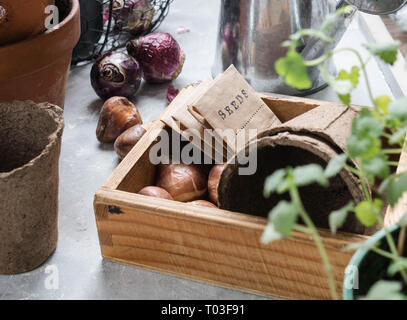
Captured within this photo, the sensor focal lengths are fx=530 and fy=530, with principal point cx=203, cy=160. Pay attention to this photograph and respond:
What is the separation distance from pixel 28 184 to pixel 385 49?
407 mm

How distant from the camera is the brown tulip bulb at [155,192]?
663 millimetres

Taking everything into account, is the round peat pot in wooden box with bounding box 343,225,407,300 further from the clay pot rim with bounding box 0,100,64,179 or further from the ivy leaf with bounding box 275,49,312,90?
the clay pot rim with bounding box 0,100,64,179

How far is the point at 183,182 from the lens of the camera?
2.31 feet

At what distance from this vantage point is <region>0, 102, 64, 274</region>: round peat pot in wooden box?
1.91 feet

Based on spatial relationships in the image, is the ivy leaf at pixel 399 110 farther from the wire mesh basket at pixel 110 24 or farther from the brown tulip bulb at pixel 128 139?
the wire mesh basket at pixel 110 24

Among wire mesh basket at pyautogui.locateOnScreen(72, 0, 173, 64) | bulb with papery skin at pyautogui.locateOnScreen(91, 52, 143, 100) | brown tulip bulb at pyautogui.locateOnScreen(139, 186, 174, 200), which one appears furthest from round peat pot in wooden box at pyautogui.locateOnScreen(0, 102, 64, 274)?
wire mesh basket at pyautogui.locateOnScreen(72, 0, 173, 64)

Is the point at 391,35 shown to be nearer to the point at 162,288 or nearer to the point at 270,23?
the point at 270,23

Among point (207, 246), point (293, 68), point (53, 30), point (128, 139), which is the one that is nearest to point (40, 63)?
point (53, 30)

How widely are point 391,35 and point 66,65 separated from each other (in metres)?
0.73

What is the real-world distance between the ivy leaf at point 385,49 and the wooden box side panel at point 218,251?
9.7 inches

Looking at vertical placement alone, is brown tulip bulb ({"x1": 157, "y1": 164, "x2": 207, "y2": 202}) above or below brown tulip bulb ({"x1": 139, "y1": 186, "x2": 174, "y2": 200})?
below

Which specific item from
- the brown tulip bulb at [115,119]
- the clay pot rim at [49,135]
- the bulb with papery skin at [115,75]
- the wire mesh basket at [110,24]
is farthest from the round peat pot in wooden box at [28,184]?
the wire mesh basket at [110,24]

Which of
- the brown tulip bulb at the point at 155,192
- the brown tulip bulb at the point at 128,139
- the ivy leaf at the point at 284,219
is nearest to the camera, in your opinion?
the ivy leaf at the point at 284,219

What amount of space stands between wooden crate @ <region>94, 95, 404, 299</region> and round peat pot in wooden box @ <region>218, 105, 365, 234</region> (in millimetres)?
44
